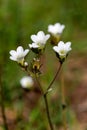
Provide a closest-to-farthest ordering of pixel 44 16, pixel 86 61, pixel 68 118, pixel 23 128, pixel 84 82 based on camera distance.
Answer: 1. pixel 23 128
2. pixel 68 118
3. pixel 84 82
4. pixel 86 61
5. pixel 44 16

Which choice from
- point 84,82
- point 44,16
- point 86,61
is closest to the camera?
point 84,82

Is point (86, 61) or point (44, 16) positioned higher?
point (44, 16)

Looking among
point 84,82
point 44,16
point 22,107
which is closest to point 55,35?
point 22,107

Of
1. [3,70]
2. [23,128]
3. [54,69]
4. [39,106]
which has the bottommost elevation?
[23,128]

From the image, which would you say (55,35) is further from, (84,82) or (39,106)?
(84,82)

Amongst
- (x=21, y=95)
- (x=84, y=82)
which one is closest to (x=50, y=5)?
(x=84, y=82)

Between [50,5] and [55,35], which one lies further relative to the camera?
[50,5]

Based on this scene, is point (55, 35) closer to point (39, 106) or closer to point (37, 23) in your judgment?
point (39, 106)
